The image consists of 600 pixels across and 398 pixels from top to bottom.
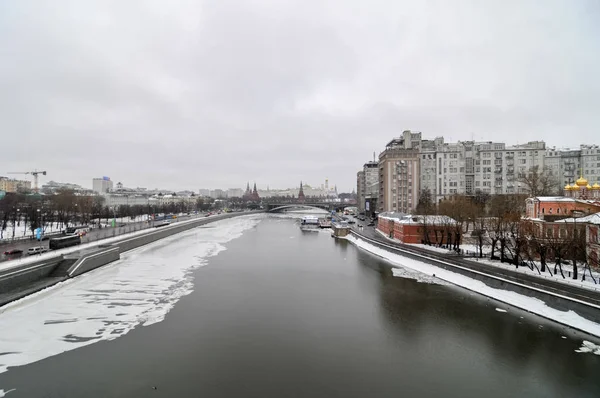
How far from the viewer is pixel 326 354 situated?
38.8ft

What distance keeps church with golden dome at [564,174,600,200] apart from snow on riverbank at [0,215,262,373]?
30.7 metres

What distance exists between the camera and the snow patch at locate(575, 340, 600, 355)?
12.2 m

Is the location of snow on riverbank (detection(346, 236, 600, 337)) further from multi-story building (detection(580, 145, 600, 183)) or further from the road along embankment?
multi-story building (detection(580, 145, 600, 183))

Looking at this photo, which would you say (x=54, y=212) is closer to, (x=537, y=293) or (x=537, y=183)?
(x=537, y=293)

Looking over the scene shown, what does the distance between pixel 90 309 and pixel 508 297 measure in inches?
777

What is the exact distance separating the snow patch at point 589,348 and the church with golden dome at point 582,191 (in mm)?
19826

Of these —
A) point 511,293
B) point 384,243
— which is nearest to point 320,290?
point 511,293

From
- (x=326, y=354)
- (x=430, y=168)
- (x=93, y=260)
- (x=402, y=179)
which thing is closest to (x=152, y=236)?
(x=93, y=260)

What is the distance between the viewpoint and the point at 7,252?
877 inches

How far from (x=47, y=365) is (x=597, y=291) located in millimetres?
20686

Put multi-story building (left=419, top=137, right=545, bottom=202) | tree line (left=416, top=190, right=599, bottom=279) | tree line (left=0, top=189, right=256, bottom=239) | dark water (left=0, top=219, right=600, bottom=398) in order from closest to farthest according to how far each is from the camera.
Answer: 1. dark water (left=0, top=219, right=600, bottom=398)
2. tree line (left=416, top=190, right=599, bottom=279)
3. tree line (left=0, top=189, right=256, bottom=239)
4. multi-story building (left=419, top=137, right=545, bottom=202)

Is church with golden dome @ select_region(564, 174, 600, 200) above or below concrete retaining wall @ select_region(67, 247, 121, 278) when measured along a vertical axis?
above

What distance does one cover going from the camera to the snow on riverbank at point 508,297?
13.9 meters

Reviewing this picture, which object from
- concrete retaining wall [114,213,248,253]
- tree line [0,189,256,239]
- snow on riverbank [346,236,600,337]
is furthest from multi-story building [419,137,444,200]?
tree line [0,189,256,239]
